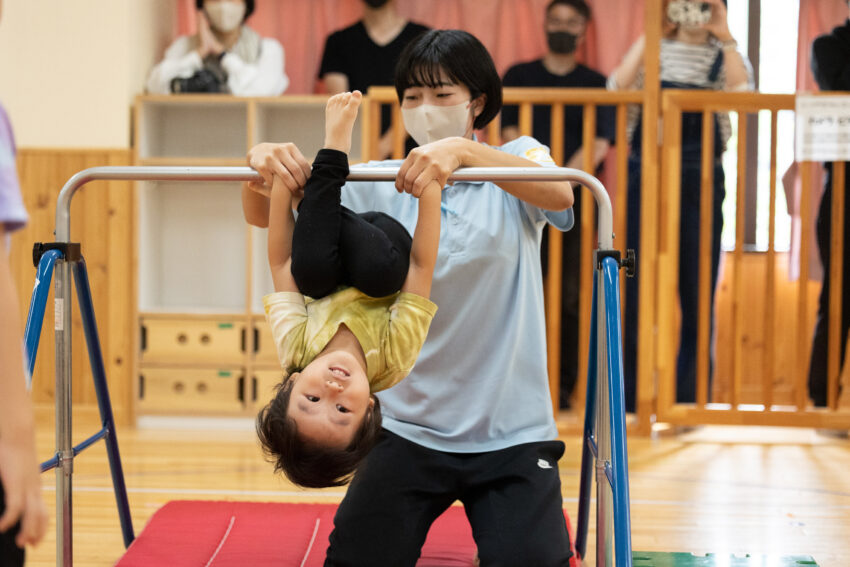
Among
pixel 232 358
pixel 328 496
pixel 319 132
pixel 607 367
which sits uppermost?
pixel 319 132

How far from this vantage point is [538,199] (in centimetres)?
166

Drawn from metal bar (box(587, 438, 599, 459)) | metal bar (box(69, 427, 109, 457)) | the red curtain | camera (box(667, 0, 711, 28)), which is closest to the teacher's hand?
metal bar (box(587, 438, 599, 459))

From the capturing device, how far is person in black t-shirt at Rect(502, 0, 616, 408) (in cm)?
362

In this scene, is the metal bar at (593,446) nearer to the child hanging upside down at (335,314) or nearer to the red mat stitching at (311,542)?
the child hanging upside down at (335,314)

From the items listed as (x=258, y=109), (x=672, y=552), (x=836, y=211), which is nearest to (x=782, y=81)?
(x=836, y=211)

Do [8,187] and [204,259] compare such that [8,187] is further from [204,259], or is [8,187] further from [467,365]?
[204,259]

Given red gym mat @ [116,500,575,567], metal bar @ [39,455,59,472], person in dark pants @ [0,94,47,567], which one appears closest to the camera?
person in dark pants @ [0,94,47,567]

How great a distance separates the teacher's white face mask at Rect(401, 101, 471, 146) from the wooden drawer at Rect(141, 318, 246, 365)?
2005 mm

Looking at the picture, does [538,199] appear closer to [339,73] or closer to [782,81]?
[339,73]

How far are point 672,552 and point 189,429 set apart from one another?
2.15 metres

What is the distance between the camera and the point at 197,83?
3605 mm

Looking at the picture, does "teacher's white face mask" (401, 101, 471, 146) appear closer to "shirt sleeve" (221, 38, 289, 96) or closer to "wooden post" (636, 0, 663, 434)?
"wooden post" (636, 0, 663, 434)

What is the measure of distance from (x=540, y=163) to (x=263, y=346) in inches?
83.0

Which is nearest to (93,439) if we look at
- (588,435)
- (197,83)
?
(588,435)
